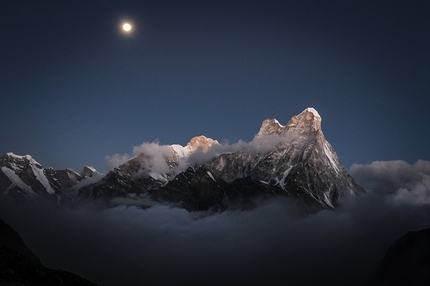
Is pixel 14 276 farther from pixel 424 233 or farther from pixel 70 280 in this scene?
pixel 424 233

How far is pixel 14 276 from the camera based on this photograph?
2689 inches

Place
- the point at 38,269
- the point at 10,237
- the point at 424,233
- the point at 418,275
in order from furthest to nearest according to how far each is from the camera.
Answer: the point at 424,233 → the point at 10,237 → the point at 418,275 → the point at 38,269

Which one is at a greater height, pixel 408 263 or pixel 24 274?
pixel 408 263

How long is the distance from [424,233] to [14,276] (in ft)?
582

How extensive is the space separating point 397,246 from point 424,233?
1919cm

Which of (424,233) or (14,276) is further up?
(424,233)

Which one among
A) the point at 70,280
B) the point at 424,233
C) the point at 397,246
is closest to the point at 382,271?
the point at 397,246

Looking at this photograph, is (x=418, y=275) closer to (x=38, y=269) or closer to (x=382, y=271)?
(x=382, y=271)

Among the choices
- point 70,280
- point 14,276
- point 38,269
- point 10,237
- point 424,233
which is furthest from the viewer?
point 424,233

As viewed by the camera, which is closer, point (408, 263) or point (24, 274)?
point (24, 274)

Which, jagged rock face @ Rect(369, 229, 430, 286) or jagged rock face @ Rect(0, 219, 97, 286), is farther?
jagged rock face @ Rect(369, 229, 430, 286)

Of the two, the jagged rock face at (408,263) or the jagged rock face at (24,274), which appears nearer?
the jagged rock face at (24,274)

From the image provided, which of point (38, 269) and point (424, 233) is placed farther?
point (424, 233)

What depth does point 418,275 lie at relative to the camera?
5522 inches
